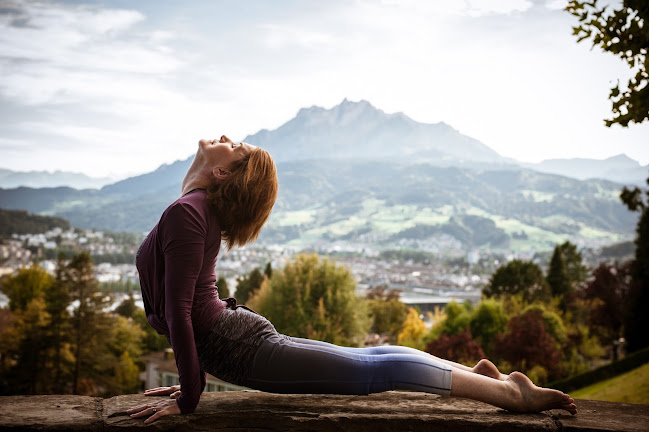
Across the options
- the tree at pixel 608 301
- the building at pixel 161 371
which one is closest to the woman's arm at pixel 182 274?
the building at pixel 161 371

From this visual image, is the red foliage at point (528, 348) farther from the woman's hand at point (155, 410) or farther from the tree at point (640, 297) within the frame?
the woman's hand at point (155, 410)

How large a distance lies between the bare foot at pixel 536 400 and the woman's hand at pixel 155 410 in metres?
1.56

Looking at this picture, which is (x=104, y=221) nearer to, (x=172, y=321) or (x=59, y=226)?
(x=59, y=226)

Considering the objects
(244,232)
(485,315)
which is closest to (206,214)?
(244,232)

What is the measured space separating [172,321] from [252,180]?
73 cm

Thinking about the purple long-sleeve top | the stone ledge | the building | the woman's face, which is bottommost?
the building

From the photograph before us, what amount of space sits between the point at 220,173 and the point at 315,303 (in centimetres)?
1987

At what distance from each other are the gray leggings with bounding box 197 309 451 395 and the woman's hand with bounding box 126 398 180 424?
0.25m

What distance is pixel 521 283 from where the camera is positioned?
30.4 m

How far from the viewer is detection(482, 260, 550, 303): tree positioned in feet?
98.9

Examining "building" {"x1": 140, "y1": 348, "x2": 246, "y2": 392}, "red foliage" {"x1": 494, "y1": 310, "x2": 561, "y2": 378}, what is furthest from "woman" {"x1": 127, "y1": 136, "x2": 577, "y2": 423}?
"building" {"x1": 140, "y1": 348, "x2": 246, "y2": 392}

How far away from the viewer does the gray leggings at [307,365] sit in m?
2.54

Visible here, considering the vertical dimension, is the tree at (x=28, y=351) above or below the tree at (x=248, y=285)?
below

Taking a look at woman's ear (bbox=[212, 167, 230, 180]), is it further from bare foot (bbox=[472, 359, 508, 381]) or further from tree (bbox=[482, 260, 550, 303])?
tree (bbox=[482, 260, 550, 303])
